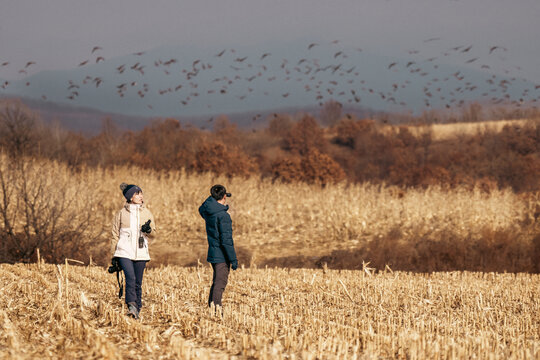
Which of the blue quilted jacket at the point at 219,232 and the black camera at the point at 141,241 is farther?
the blue quilted jacket at the point at 219,232

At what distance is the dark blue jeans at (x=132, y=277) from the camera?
8109 millimetres

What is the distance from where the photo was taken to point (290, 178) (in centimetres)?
4616

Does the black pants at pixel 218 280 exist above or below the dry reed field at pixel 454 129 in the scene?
below

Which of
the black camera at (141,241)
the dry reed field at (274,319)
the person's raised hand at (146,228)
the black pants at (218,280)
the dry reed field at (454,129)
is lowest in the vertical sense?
the dry reed field at (274,319)

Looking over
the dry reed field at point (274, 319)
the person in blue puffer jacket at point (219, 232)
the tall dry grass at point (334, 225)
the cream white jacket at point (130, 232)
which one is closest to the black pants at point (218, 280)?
the person in blue puffer jacket at point (219, 232)

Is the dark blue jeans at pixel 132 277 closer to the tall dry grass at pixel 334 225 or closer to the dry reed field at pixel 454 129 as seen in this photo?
the tall dry grass at pixel 334 225

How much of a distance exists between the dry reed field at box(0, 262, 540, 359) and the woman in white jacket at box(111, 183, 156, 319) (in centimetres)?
39

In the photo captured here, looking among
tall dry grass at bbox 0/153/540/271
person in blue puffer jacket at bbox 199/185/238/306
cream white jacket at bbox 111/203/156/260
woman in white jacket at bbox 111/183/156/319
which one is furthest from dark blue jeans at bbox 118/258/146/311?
tall dry grass at bbox 0/153/540/271

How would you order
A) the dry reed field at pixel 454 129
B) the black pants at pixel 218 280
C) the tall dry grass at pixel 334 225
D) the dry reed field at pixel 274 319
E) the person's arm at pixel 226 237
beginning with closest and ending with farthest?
the dry reed field at pixel 274 319 → the person's arm at pixel 226 237 → the black pants at pixel 218 280 → the tall dry grass at pixel 334 225 → the dry reed field at pixel 454 129

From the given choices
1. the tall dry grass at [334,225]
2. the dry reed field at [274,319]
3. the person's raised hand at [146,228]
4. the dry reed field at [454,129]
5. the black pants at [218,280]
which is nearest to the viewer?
the dry reed field at [274,319]

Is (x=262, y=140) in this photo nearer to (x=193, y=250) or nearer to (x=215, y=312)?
(x=193, y=250)

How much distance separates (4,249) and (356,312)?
430 inches

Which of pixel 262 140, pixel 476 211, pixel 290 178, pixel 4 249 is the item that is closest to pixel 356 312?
pixel 4 249

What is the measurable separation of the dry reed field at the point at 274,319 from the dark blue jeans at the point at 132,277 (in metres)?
0.27
